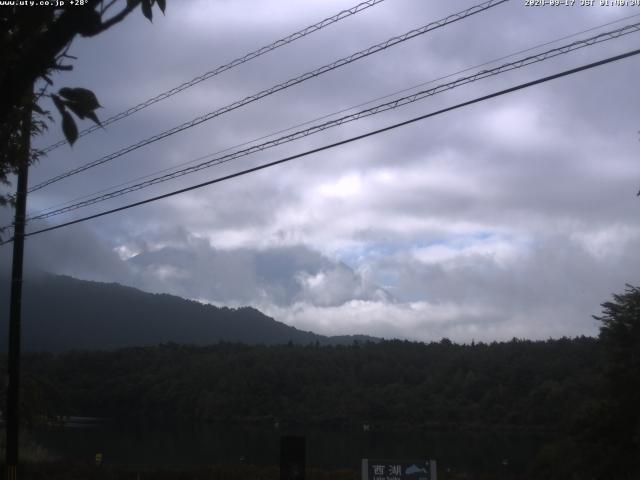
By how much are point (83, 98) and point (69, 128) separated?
0.21m

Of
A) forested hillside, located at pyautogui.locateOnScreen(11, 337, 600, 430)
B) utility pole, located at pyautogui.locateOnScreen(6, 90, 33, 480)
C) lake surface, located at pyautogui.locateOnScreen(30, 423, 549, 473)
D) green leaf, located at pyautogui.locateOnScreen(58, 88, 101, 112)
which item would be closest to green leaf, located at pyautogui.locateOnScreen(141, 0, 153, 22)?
green leaf, located at pyautogui.locateOnScreen(58, 88, 101, 112)

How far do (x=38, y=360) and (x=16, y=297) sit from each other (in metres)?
61.8

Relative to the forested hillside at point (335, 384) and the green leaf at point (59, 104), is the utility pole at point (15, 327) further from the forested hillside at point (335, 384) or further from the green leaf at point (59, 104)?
the forested hillside at point (335, 384)

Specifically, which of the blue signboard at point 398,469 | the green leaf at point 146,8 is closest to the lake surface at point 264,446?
the blue signboard at point 398,469

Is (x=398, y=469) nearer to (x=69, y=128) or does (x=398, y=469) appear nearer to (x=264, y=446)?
(x=69, y=128)

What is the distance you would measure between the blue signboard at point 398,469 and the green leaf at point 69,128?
926 centimetres

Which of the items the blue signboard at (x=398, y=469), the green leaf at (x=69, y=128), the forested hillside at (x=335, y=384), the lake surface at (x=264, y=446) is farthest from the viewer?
the forested hillside at (x=335, y=384)

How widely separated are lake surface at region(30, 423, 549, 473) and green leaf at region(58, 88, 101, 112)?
30635 millimetres

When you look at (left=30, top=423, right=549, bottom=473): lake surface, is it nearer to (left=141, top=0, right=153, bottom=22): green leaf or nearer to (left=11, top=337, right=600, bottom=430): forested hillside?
(left=11, top=337, right=600, bottom=430): forested hillside

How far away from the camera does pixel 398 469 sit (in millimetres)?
12922

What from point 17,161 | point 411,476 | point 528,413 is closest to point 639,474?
point 411,476

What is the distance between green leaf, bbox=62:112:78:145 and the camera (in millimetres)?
4895

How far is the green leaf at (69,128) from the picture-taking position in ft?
16.1

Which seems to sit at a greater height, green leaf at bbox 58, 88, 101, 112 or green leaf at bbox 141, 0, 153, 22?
green leaf at bbox 141, 0, 153, 22
